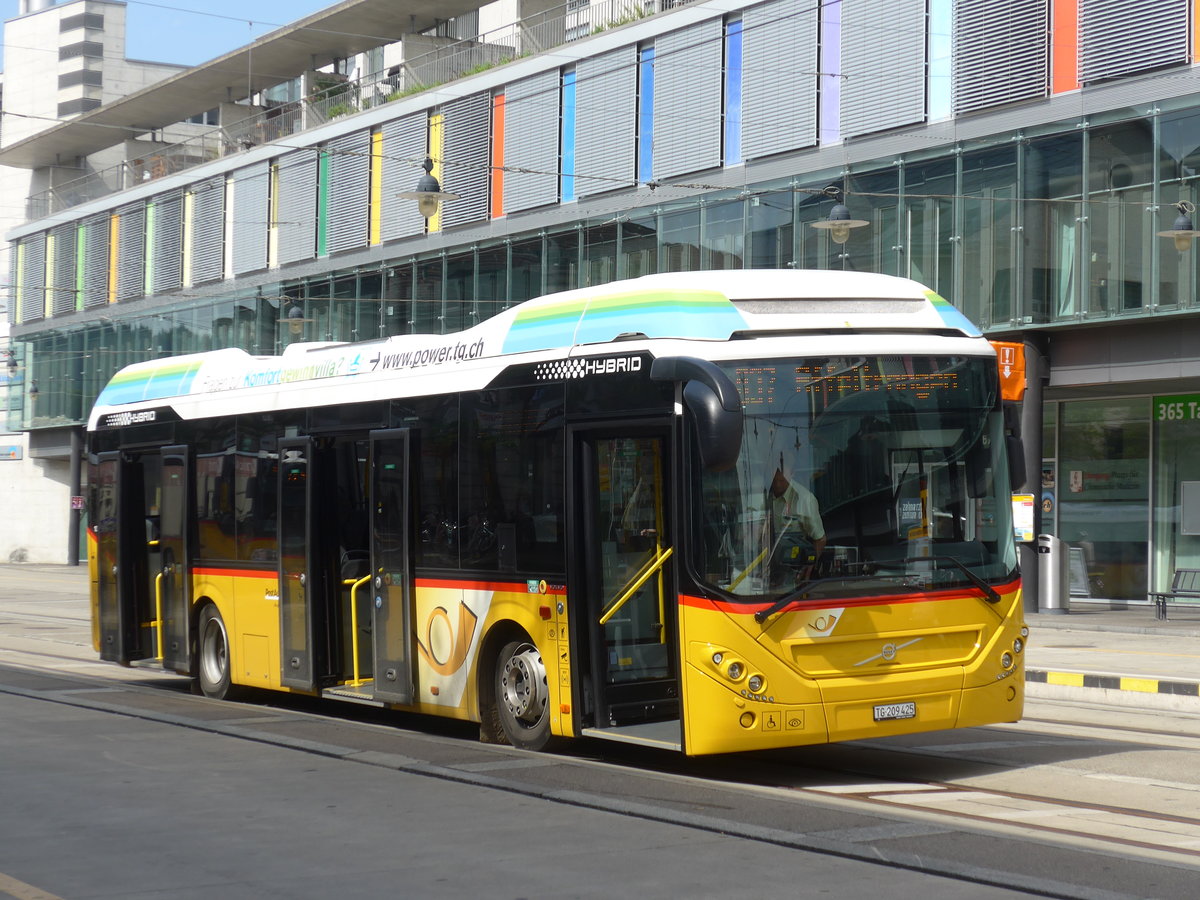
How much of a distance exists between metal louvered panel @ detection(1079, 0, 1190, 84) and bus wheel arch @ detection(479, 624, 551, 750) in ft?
57.2

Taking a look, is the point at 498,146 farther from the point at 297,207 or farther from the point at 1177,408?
the point at 1177,408

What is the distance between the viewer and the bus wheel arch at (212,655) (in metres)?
14.9

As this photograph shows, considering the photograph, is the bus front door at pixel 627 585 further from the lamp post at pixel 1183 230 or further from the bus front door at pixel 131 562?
the lamp post at pixel 1183 230

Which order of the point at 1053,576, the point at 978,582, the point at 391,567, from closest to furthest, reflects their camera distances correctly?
1. the point at 978,582
2. the point at 391,567
3. the point at 1053,576

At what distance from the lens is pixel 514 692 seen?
1109cm

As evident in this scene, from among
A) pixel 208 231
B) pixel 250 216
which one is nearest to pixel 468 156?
pixel 250 216

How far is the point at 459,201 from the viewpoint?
38.6 m

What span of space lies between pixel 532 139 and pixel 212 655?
75.2ft

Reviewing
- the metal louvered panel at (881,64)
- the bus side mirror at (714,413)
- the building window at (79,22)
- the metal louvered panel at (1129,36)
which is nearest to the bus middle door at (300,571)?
the bus side mirror at (714,413)

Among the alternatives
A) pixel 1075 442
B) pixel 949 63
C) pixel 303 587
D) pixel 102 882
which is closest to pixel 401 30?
pixel 949 63

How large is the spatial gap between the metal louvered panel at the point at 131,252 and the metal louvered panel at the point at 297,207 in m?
8.80

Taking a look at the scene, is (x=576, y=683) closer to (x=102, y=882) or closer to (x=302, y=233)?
(x=102, y=882)

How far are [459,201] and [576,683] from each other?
1166 inches

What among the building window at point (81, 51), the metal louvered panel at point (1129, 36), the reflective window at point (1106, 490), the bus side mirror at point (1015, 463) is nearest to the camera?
the bus side mirror at point (1015, 463)
